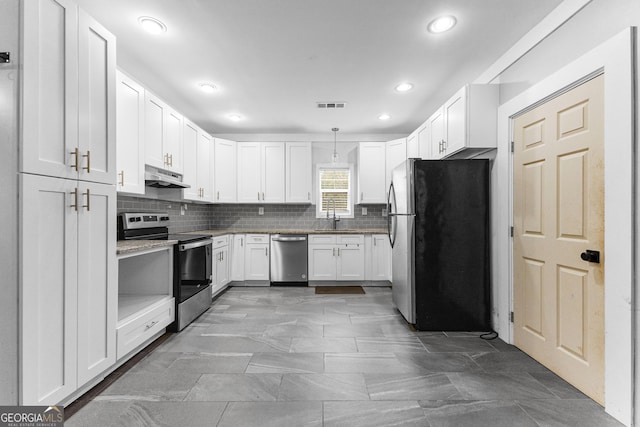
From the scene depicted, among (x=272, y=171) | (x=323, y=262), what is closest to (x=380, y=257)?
(x=323, y=262)

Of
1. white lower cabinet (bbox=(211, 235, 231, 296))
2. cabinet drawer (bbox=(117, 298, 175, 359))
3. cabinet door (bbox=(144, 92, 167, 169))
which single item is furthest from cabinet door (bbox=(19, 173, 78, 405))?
white lower cabinet (bbox=(211, 235, 231, 296))

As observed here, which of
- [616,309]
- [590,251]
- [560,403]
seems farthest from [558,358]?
[590,251]

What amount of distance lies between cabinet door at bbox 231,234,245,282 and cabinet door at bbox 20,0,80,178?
10.5ft

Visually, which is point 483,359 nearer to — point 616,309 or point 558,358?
point 558,358

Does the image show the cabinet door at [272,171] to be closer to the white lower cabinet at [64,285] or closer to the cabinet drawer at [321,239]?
the cabinet drawer at [321,239]

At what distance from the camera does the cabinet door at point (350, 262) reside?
4871 mm

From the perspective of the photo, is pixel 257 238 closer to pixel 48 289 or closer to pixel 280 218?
pixel 280 218

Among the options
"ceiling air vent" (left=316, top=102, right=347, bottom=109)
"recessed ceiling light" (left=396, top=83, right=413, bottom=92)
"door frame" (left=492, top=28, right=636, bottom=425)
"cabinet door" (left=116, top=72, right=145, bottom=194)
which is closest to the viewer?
"door frame" (left=492, top=28, right=636, bottom=425)

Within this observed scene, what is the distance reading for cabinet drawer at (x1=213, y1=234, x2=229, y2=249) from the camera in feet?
13.4

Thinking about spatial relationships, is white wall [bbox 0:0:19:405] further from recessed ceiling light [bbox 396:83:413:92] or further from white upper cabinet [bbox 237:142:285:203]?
white upper cabinet [bbox 237:142:285:203]

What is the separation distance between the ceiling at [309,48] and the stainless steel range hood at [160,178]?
38.9 inches

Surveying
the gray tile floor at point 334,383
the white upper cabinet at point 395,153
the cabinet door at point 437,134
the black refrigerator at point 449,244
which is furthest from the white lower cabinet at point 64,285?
the white upper cabinet at point 395,153

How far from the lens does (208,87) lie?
349 cm

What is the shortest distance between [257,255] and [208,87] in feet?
8.21
